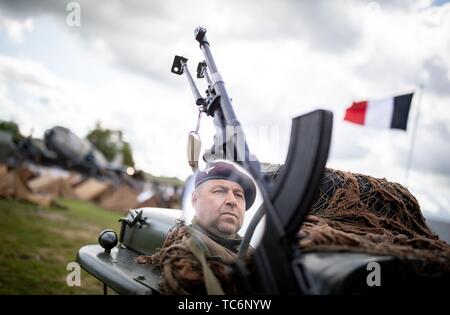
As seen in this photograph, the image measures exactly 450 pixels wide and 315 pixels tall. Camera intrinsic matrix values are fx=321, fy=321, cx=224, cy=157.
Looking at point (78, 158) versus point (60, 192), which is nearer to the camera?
point (60, 192)

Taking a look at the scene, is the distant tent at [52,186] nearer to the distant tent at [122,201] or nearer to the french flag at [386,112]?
the distant tent at [122,201]

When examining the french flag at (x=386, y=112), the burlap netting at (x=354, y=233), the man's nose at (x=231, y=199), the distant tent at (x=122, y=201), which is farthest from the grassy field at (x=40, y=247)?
the distant tent at (x=122, y=201)

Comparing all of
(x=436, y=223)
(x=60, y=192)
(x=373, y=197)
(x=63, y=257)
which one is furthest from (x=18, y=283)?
(x=60, y=192)

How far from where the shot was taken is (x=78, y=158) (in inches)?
1474

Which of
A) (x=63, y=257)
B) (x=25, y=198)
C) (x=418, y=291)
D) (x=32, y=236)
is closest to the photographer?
(x=418, y=291)

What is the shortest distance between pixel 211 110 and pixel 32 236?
812cm

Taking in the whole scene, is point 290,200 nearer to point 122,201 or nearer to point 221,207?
point 221,207

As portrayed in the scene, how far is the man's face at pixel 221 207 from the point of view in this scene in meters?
2.36

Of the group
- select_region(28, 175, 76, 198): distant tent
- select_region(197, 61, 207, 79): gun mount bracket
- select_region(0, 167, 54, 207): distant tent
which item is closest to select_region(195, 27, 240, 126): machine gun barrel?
select_region(197, 61, 207, 79): gun mount bracket

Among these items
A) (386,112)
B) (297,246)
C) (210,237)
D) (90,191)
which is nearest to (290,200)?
(297,246)

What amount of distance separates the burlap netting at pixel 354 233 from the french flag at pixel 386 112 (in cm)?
140

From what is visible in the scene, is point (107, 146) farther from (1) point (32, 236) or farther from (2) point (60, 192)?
(1) point (32, 236)
